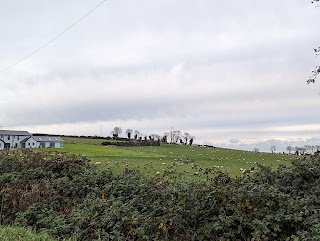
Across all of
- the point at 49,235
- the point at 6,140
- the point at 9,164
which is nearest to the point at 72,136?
the point at 6,140

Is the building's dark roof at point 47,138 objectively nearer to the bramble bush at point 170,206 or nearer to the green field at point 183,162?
the green field at point 183,162

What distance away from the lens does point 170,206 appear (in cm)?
792

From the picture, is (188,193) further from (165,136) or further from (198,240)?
(165,136)

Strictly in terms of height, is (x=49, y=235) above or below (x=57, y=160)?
below

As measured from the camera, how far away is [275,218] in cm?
650

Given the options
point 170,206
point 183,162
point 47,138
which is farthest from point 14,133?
point 170,206

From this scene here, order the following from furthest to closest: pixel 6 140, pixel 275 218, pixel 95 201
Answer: pixel 6 140
pixel 95 201
pixel 275 218

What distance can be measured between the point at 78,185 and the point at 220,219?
17.5ft

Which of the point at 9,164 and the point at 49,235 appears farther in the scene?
the point at 9,164

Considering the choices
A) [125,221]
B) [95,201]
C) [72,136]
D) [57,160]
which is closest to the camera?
[125,221]

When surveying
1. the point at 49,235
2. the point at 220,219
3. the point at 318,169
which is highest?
the point at 318,169

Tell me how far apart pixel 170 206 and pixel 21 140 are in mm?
81022

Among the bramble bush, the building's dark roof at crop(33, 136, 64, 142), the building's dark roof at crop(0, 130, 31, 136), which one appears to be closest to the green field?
the bramble bush

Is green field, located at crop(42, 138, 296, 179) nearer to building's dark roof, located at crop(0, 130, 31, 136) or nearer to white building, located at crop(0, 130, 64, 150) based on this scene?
white building, located at crop(0, 130, 64, 150)
